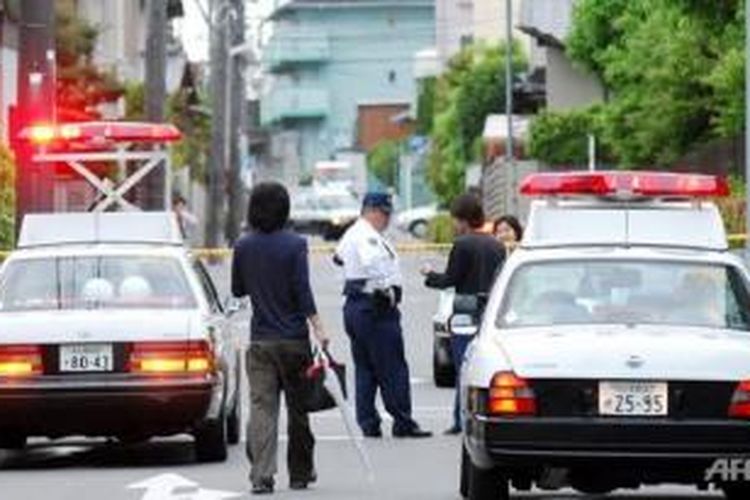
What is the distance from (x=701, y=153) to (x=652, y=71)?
4.03 meters

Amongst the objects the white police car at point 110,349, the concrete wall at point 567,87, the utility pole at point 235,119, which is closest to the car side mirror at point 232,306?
the white police car at point 110,349

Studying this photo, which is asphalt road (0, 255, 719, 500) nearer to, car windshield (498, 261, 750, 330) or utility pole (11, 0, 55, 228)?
car windshield (498, 261, 750, 330)

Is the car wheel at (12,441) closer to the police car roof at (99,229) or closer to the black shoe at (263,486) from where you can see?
the police car roof at (99,229)

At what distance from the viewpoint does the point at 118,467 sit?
59.3 ft

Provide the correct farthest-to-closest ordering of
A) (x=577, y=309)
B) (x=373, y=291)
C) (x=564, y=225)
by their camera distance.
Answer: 1. (x=373, y=291)
2. (x=564, y=225)
3. (x=577, y=309)

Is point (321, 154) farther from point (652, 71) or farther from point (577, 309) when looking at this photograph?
point (577, 309)

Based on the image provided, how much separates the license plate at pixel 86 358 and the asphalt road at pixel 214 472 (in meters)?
0.71

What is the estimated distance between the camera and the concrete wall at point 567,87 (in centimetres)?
6372

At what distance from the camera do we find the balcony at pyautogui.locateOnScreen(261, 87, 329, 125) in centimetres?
15362

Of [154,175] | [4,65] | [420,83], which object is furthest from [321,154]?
[154,175]

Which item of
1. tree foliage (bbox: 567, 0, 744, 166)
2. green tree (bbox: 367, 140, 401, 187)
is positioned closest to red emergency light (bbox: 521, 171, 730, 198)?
tree foliage (bbox: 567, 0, 744, 166)

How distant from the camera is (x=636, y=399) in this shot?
1347cm

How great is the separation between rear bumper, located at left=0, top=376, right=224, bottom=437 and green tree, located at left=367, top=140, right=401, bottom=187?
116 metres

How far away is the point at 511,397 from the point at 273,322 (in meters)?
2.80
